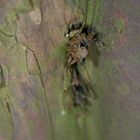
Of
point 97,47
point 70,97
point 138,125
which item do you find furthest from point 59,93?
point 138,125


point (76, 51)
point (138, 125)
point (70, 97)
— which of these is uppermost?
point (76, 51)

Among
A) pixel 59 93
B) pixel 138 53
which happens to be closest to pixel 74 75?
pixel 59 93

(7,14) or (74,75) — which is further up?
(7,14)

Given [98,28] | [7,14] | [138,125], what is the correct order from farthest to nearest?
[138,125] → [98,28] → [7,14]

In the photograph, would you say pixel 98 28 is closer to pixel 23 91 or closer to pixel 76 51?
pixel 76 51

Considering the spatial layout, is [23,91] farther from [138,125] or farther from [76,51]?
[138,125]

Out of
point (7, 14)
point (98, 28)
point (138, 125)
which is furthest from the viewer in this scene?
point (138, 125)

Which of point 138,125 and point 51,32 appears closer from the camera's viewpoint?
point 51,32
